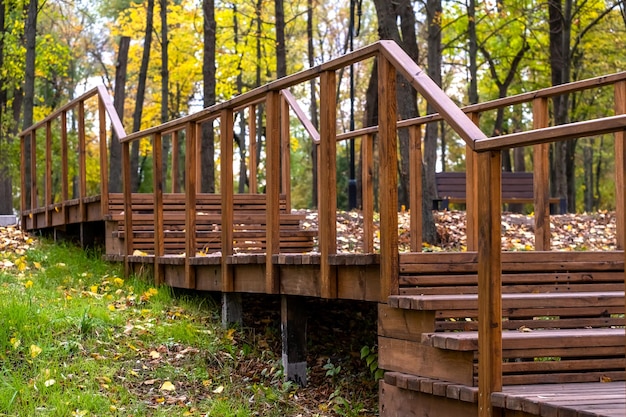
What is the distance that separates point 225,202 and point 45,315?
Result: 5.36ft

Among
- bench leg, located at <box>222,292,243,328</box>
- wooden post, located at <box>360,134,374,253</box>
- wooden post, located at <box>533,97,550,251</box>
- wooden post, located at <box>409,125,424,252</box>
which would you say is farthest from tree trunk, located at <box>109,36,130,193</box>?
wooden post, located at <box>533,97,550,251</box>

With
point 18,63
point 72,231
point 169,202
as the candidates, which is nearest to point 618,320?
point 169,202

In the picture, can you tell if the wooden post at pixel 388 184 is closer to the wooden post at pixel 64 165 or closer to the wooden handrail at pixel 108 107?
the wooden handrail at pixel 108 107

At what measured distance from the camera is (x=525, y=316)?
5012 millimetres

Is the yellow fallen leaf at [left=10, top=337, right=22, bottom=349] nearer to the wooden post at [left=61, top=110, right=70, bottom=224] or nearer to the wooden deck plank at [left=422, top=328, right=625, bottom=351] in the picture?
the wooden deck plank at [left=422, top=328, right=625, bottom=351]

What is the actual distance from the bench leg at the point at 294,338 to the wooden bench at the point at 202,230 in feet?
7.83

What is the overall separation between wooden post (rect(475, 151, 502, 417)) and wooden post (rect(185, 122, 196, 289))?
4097mm

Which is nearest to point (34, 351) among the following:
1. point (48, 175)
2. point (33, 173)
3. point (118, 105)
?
point (48, 175)

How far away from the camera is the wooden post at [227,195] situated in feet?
23.7

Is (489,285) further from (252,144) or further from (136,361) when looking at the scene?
(252,144)

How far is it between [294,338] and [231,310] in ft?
3.46

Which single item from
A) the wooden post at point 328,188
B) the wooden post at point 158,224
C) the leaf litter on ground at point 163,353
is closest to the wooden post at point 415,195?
the leaf litter on ground at point 163,353

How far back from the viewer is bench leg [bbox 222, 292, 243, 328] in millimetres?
7531

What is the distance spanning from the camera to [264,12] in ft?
80.8
